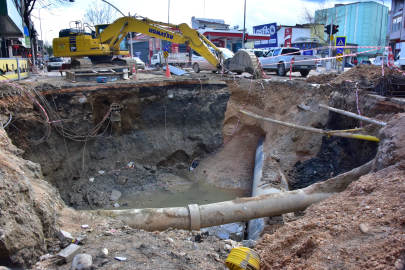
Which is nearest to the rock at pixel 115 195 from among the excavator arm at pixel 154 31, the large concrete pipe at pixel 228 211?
the large concrete pipe at pixel 228 211

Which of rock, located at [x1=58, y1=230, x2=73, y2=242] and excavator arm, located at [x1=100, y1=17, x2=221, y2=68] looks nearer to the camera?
rock, located at [x1=58, y1=230, x2=73, y2=242]

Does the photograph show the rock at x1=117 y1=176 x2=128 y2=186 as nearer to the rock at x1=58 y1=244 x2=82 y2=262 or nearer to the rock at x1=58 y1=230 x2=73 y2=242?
the rock at x1=58 y1=230 x2=73 y2=242

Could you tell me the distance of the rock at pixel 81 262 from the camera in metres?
3.17

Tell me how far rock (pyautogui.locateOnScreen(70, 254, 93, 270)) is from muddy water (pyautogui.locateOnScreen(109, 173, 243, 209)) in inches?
216

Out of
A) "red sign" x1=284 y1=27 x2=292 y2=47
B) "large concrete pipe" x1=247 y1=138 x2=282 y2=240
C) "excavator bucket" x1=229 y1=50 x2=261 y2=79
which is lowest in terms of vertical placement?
"large concrete pipe" x1=247 y1=138 x2=282 y2=240

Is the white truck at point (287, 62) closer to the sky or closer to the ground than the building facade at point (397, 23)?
closer to the ground

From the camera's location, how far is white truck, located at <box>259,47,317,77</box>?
15.4 metres

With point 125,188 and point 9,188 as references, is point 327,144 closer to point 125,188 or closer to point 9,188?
point 125,188

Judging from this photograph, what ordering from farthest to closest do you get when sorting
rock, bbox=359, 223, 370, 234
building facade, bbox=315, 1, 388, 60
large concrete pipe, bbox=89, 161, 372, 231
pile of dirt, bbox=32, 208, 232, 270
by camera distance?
building facade, bbox=315, 1, 388, 60 → large concrete pipe, bbox=89, 161, 372, 231 → pile of dirt, bbox=32, 208, 232, 270 → rock, bbox=359, 223, 370, 234

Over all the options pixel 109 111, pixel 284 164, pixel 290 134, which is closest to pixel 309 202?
pixel 284 164

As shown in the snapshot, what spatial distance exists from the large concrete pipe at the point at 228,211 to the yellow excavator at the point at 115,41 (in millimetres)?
7270

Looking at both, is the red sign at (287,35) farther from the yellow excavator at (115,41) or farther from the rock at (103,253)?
the rock at (103,253)

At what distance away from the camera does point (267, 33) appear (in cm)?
3634

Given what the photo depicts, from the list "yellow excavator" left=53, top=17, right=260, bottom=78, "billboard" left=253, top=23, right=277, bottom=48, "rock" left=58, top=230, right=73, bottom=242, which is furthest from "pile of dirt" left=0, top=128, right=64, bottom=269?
"billboard" left=253, top=23, right=277, bottom=48
